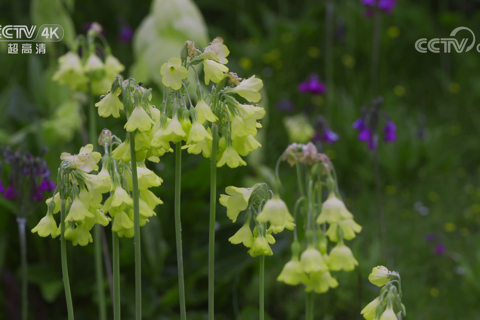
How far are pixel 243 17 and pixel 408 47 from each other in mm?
1491

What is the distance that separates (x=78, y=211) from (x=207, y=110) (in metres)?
0.24

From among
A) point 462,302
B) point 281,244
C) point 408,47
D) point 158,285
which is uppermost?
point 408,47

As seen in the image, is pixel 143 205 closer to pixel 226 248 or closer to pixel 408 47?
pixel 226 248

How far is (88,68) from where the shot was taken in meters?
1.46

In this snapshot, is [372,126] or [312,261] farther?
[372,126]

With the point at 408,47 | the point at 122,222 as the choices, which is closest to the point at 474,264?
the point at 122,222

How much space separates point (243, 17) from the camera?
4.23 meters

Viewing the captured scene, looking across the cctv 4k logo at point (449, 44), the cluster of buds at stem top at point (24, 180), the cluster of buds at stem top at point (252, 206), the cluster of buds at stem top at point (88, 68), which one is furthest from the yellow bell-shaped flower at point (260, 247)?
the cctv 4k logo at point (449, 44)

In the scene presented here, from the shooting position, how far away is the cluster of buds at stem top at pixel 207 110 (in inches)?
28.0

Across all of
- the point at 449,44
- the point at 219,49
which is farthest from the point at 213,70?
the point at 449,44

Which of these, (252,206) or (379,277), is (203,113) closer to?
(252,206)

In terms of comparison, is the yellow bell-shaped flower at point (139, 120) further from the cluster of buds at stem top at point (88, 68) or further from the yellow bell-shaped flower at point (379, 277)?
the cluster of buds at stem top at point (88, 68)

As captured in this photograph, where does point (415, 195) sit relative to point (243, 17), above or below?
below

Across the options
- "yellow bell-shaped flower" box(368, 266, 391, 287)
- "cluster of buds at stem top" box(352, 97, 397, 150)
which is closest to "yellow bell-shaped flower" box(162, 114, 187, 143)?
"yellow bell-shaped flower" box(368, 266, 391, 287)
